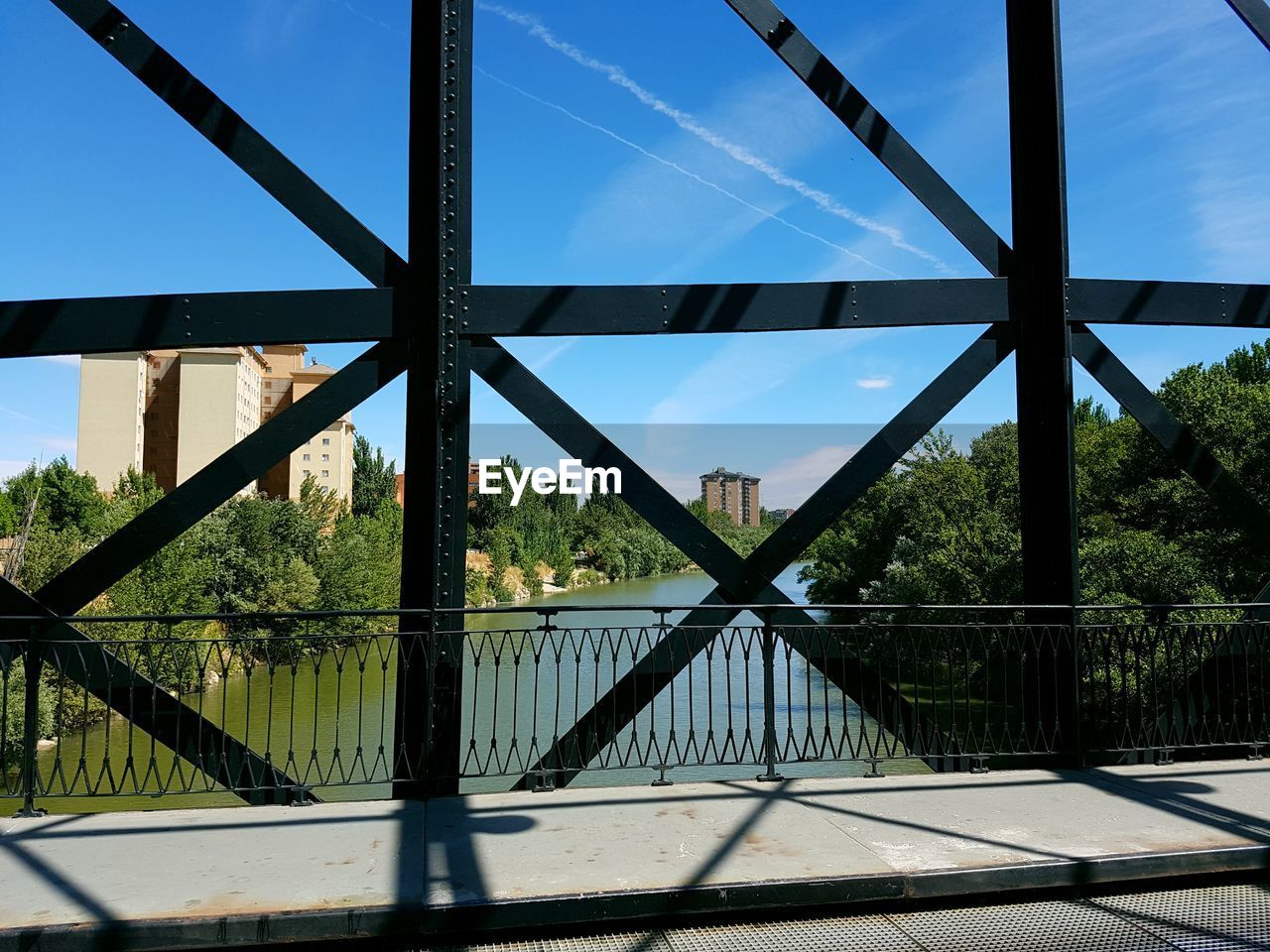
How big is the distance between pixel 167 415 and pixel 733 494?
130 meters

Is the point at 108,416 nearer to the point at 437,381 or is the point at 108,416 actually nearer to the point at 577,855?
the point at 437,381

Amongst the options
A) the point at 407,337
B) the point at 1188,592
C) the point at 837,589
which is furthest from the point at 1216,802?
the point at 837,589

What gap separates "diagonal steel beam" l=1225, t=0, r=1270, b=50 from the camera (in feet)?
23.0

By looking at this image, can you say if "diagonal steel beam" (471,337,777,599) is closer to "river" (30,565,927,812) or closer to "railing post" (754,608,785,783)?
"railing post" (754,608,785,783)

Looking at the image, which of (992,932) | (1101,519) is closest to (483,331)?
(992,932)

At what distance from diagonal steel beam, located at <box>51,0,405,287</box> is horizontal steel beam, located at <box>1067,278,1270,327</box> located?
4.47 m

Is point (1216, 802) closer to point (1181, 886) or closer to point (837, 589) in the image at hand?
point (1181, 886)

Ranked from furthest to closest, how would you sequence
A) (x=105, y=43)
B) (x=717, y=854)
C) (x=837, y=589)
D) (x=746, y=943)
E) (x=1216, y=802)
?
1. (x=837, y=589)
2. (x=105, y=43)
3. (x=1216, y=802)
4. (x=717, y=854)
5. (x=746, y=943)

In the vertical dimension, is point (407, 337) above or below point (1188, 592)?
above

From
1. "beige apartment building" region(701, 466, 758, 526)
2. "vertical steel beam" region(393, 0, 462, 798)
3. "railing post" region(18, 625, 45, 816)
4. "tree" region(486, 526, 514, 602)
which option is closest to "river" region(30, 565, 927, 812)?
"vertical steel beam" region(393, 0, 462, 798)

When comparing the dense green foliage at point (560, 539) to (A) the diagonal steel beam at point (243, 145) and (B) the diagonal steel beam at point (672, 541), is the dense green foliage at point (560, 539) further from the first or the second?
(A) the diagonal steel beam at point (243, 145)

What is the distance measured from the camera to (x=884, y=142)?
20.7 feet

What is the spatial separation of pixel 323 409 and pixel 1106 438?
3591cm

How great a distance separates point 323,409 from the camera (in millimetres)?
5508
